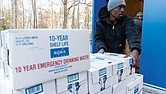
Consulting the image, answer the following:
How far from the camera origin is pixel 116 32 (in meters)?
1.89

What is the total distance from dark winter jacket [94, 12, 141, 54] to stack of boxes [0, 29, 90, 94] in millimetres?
898

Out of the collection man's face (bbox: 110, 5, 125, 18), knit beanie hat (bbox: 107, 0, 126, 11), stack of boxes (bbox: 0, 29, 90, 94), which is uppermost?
knit beanie hat (bbox: 107, 0, 126, 11)

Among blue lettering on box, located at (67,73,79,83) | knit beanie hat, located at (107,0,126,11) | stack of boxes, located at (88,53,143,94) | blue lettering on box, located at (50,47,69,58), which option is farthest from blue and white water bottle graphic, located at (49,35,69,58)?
knit beanie hat, located at (107,0,126,11)

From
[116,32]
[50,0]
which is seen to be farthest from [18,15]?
[116,32]

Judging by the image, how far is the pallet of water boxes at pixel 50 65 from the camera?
727 mm

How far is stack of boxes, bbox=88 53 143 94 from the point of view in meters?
1.06

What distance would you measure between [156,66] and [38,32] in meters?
1.70

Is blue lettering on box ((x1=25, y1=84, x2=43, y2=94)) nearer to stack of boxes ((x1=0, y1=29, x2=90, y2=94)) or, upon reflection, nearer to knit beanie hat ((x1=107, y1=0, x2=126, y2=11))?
stack of boxes ((x1=0, y1=29, x2=90, y2=94))

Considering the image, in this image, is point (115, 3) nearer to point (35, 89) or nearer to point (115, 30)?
point (115, 30)

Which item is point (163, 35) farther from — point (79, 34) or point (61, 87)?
point (61, 87)

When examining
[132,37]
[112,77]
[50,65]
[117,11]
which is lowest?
[112,77]

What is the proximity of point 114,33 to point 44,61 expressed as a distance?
3.98 ft

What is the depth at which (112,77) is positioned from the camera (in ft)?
3.93

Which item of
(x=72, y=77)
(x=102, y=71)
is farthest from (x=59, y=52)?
(x=102, y=71)
